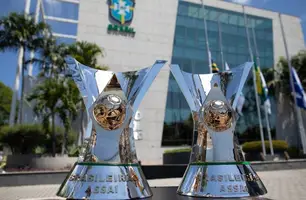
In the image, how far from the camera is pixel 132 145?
5.97 metres

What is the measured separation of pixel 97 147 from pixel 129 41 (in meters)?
21.1

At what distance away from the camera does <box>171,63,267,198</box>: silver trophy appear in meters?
5.86

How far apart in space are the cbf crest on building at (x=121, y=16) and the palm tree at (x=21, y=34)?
660cm

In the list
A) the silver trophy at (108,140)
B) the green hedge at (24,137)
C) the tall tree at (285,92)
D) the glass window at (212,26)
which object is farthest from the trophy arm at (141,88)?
the tall tree at (285,92)

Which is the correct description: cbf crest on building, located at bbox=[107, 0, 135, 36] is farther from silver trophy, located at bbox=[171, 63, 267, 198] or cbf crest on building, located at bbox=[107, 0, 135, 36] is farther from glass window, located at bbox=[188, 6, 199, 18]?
silver trophy, located at bbox=[171, 63, 267, 198]

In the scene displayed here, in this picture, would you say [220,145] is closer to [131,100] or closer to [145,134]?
[131,100]

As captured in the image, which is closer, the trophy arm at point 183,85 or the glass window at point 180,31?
the trophy arm at point 183,85

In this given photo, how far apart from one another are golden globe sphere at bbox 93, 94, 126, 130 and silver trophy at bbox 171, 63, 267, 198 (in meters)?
1.77

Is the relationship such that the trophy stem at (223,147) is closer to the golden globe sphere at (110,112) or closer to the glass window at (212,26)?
the golden globe sphere at (110,112)

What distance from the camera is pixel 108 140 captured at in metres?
5.62

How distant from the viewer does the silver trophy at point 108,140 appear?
524 centimetres

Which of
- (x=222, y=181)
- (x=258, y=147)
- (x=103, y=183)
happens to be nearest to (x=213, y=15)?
(x=258, y=147)

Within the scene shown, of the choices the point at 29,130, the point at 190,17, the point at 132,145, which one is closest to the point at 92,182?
the point at 132,145

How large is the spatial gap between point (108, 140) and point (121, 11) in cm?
2188
